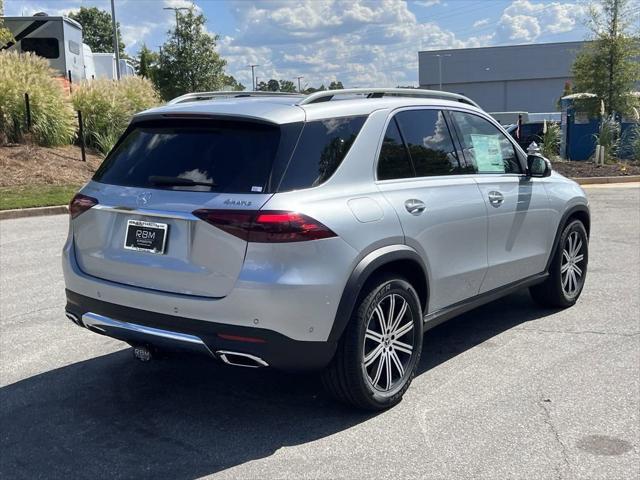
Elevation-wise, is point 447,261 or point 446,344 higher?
point 447,261

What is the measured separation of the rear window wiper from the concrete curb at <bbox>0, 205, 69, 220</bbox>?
10.1 m

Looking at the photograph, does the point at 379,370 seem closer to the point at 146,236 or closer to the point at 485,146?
the point at 146,236

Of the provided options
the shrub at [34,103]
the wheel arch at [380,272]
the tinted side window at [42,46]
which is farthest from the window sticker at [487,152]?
the tinted side window at [42,46]

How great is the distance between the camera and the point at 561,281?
19.7 feet

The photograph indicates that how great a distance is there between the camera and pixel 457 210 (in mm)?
4531

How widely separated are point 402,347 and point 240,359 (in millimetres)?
1117

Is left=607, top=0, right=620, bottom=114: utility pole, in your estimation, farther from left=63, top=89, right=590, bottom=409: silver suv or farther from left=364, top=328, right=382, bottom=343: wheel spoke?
left=364, top=328, right=382, bottom=343: wheel spoke

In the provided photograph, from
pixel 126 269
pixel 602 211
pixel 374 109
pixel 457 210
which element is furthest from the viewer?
pixel 602 211

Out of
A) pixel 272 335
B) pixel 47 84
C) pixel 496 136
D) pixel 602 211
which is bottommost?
pixel 602 211

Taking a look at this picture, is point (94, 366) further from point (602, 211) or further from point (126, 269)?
point (602, 211)

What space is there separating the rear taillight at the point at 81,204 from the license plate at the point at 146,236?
370 millimetres

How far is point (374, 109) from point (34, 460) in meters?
2.75

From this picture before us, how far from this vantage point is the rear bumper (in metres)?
3.46

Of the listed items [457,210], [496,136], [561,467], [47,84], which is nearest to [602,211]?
[496,136]
